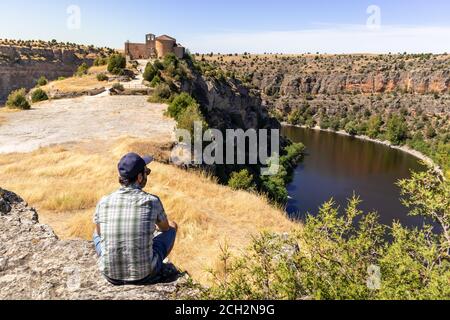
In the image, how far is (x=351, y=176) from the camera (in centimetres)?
8144

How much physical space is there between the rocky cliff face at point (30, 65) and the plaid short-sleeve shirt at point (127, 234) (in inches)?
2935

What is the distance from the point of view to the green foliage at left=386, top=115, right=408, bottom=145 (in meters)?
111

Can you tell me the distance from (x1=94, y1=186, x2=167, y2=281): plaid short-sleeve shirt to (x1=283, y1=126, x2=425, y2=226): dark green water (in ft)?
137

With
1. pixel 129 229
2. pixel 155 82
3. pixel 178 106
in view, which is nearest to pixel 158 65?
pixel 155 82

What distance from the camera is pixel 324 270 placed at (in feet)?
14.7

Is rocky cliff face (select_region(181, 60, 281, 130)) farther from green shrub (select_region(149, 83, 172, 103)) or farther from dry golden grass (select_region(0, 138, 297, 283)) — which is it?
dry golden grass (select_region(0, 138, 297, 283))

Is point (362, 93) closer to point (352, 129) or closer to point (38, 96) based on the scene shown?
point (352, 129)

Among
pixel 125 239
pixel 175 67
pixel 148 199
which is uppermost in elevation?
pixel 175 67

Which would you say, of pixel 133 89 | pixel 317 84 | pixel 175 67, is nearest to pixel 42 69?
pixel 175 67

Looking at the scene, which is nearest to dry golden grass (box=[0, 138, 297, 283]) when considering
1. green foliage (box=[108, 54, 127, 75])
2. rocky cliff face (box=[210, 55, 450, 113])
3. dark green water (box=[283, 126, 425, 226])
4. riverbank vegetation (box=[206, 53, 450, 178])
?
green foliage (box=[108, 54, 127, 75])

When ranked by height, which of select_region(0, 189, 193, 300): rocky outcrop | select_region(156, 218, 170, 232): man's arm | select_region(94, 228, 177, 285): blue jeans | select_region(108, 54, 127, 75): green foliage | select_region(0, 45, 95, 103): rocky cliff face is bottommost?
select_region(0, 189, 193, 300): rocky outcrop

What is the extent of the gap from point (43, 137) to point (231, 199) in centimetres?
1299

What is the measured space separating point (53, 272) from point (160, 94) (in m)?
30.2
